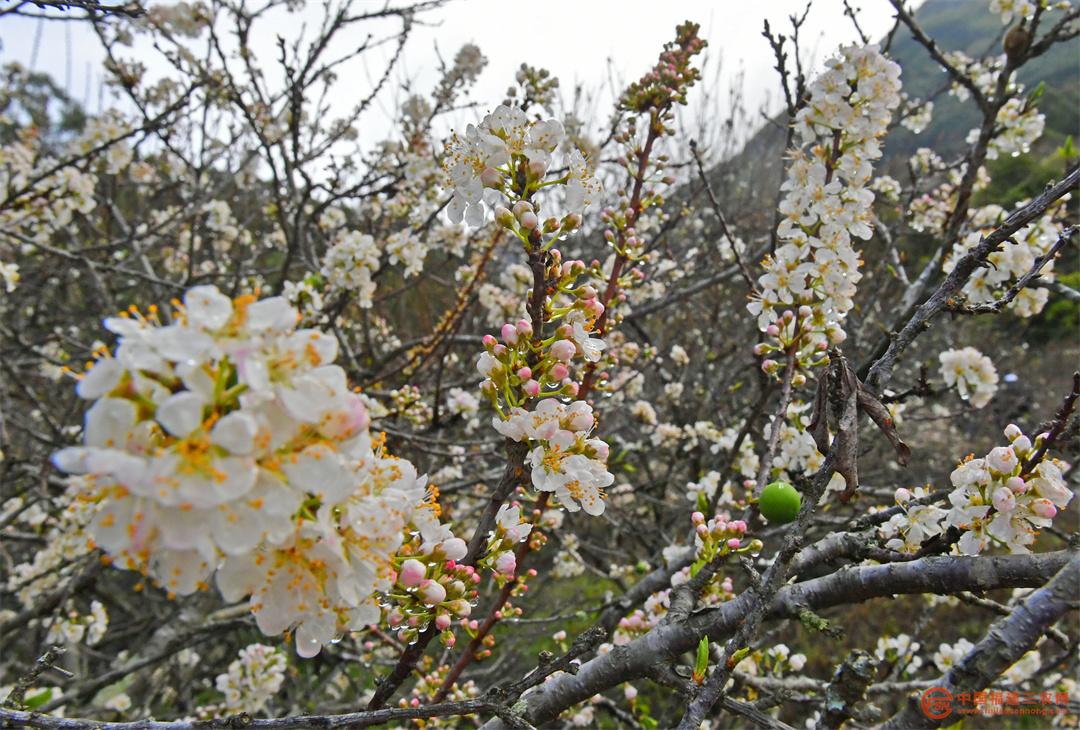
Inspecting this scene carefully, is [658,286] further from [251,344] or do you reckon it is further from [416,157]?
[251,344]

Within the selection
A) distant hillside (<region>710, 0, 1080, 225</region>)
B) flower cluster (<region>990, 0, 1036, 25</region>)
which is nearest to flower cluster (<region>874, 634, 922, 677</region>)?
flower cluster (<region>990, 0, 1036, 25</region>)

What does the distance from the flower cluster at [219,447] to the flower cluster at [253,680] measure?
11.1 feet

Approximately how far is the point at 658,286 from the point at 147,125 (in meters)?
4.16

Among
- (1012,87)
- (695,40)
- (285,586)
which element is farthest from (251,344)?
(1012,87)

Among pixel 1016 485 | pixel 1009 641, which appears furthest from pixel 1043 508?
pixel 1009 641

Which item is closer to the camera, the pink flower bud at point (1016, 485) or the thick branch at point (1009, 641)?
the thick branch at point (1009, 641)

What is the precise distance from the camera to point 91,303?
6469 mm

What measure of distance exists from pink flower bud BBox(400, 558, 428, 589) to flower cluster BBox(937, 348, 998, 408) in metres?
3.25

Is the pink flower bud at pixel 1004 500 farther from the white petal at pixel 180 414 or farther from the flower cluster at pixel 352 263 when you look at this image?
the flower cluster at pixel 352 263

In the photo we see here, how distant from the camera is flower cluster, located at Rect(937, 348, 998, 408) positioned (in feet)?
10.8

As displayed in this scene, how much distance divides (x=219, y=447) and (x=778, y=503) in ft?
5.20

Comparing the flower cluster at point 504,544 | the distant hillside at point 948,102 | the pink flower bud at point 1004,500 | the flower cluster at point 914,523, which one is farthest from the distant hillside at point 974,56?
the flower cluster at point 504,544

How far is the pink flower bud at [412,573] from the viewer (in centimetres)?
113

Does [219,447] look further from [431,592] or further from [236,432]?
[431,592]
